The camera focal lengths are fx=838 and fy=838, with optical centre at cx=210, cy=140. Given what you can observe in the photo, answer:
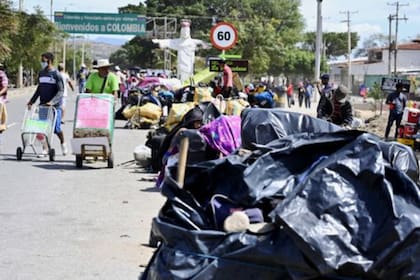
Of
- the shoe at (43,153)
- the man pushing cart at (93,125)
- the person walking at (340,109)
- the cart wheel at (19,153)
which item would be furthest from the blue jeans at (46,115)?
the person walking at (340,109)

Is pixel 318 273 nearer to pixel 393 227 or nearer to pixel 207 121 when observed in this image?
pixel 393 227

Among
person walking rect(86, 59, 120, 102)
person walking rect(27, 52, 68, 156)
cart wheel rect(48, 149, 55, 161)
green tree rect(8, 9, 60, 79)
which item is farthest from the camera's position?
green tree rect(8, 9, 60, 79)

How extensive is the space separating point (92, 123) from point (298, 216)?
30.2 feet

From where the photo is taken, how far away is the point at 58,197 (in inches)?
426

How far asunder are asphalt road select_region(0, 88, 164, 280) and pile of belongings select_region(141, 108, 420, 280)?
6.59 ft

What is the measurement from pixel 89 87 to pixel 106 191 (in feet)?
11.3

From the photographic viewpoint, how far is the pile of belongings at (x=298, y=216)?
4.43 m

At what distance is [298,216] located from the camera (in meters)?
4.49

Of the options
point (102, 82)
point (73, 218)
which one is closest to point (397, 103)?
point (102, 82)

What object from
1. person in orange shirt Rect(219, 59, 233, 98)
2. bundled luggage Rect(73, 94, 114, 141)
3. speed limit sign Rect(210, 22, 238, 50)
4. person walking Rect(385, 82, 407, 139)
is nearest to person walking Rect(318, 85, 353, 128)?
bundled luggage Rect(73, 94, 114, 141)

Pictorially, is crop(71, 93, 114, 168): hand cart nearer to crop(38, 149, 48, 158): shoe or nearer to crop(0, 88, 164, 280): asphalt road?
crop(0, 88, 164, 280): asphalt road

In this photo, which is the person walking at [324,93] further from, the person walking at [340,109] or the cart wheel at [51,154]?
the cart wheel at [51,154]

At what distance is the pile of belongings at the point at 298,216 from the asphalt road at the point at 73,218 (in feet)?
6.59

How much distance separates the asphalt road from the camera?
7199mm
